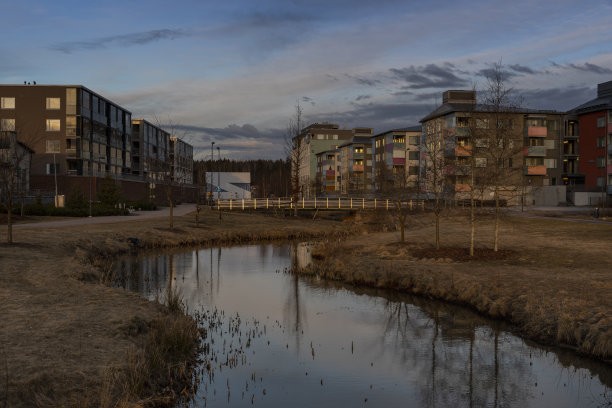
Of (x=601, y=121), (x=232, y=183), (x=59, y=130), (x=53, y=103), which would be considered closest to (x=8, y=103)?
(x=53, y=103)

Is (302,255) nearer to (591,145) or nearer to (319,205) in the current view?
(319,205)

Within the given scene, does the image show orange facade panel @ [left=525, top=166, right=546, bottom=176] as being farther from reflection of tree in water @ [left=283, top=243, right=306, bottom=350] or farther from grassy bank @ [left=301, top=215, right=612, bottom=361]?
reflection of tree in water @ [left=283, top=243, right=306, bottom=350]

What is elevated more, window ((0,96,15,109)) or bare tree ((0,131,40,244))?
window ((0,96,15,109))

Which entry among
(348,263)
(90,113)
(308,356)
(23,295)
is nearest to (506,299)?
(308,356)

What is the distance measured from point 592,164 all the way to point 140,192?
6945 centimetres

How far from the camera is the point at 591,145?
257 ft

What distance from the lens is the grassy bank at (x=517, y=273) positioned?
44.3ft

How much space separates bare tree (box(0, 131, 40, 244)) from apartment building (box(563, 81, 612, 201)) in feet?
224

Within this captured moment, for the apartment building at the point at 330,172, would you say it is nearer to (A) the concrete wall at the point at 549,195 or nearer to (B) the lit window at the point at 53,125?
(A) the concrete wall at the point at 549,195

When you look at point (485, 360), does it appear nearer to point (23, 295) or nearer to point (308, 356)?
point (308, 356)

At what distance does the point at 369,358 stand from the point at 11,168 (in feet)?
73.4

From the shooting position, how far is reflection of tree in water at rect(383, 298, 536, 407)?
10688mm

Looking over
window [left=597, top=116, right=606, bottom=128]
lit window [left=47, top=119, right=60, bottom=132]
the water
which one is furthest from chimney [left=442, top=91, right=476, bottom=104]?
the water

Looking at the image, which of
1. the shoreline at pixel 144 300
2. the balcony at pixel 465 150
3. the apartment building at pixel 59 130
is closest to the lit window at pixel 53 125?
the apartment building at pixel 59 130
